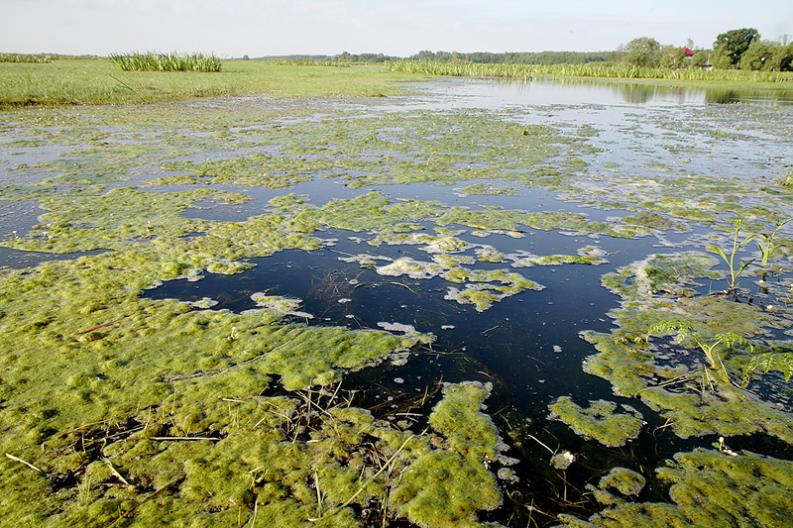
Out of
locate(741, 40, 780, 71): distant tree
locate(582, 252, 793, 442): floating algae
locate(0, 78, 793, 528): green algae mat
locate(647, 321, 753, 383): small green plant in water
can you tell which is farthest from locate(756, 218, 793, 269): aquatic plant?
locate(741, 40, 780, 71): distant tree

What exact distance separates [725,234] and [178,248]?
19.6 ft

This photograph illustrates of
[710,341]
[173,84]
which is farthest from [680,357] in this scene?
[173,84]

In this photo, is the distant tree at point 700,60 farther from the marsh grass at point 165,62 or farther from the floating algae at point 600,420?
the floating algae at point 600,420

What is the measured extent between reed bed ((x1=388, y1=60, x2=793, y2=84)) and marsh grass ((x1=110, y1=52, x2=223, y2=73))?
71.8ft

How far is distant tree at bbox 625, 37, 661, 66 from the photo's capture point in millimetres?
53219

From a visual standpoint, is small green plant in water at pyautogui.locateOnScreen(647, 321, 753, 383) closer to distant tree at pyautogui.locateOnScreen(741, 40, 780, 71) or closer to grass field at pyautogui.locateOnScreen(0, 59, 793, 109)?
grass field at pyautogui.locateOnScreen(0, 59, 793, 109)

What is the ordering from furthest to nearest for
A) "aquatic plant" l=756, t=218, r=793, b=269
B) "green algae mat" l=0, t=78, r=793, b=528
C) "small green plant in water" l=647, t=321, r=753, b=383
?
1. "aquatic plant" l=756, t=218, r=793, b=269
2. "small green plant in water" l=647, t=321, r=753, b=383
3. "green algae mat" l=0, t=78, r=793, b=528

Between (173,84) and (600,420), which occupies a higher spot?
(173,84)

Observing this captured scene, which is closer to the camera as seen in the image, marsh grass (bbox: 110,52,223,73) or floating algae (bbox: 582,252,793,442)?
floating algae (bbox: 582,252,793,442)

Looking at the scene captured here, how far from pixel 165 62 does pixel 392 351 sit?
32.3 metres

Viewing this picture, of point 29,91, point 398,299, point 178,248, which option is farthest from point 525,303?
point 29,91

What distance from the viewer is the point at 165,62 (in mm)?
29672

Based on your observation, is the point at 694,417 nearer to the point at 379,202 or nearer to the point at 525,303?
the point at 525,303

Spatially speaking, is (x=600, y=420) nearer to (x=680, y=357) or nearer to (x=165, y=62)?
(x=680, y=357)
